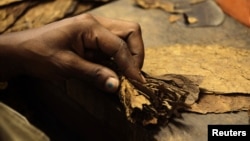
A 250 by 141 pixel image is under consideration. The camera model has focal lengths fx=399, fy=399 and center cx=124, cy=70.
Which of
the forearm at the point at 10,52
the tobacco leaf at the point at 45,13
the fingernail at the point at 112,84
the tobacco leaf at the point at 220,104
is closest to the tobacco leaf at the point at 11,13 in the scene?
the tobacco leaf at the point at 45,13

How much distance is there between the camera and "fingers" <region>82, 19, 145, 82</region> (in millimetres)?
1272

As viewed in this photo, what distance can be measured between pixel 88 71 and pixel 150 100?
0.22m

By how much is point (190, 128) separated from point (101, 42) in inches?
15.6

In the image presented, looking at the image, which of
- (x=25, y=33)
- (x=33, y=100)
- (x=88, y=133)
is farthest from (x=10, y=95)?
(x=25, y=33)

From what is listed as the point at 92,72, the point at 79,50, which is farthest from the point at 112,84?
the point at 79,50

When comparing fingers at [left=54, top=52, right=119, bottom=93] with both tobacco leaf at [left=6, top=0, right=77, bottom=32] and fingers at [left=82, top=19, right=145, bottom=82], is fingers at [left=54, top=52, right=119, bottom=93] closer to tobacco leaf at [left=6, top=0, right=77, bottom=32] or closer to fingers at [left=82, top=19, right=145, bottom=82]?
fingers at [left=82, top=19, right=145, bottom=82]

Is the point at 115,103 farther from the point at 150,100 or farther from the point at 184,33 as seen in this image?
the point at 184,33

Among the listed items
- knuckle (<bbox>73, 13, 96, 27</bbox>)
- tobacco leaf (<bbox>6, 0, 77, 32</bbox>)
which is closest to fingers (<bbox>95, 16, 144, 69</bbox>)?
knuckle (<bbox>73, 13, 96, 27</bbox>)

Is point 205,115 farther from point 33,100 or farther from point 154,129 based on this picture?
point 33,100

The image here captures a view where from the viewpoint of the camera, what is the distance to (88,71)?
126 centimetres

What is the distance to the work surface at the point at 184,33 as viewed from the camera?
1308 millimetres

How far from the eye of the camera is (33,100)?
6.60ft

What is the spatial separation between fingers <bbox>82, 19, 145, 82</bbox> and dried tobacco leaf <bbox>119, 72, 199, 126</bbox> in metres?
0.03

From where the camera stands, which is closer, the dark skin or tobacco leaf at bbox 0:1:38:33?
the dark skin
